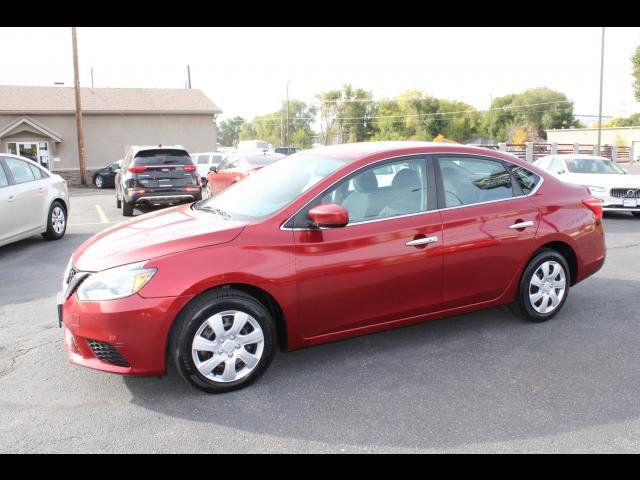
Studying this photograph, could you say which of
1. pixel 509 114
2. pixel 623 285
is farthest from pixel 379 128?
pixel 623 285

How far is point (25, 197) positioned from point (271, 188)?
6018mm

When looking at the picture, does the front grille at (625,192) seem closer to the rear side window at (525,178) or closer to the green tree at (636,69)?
the rear side window at (525,178)

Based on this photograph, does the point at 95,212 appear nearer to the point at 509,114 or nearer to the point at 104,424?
the point at 104,424

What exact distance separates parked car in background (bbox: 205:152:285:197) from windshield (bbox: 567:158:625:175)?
7132mm

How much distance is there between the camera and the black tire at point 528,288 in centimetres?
509

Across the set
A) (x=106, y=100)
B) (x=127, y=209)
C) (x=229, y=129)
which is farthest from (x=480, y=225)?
(x=229, y=129)

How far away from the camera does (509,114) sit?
116500 millimetres

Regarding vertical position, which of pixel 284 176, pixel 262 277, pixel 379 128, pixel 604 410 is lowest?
pixel 604 410

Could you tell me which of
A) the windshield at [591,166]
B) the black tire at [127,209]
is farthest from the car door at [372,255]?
the windshield at [591,166]

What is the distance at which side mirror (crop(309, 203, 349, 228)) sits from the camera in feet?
12.9

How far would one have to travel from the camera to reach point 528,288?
16.8 ft

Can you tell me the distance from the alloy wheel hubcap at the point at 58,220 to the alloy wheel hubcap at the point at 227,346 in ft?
23.7

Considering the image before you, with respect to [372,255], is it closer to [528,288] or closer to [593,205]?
[528,288]

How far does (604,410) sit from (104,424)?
9.98ft
